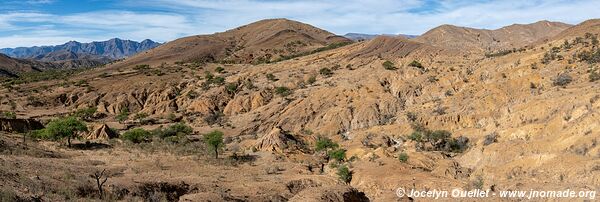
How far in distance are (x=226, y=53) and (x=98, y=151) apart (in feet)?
244

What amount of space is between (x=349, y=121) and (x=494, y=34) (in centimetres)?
6134

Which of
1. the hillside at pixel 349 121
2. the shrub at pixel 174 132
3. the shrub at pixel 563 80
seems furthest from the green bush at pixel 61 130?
the shrub at pixel 563 80

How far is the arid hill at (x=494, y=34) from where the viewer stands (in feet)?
264

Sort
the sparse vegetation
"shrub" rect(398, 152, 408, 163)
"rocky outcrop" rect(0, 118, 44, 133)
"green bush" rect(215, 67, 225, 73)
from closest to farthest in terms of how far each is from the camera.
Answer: "shrub" rect(398, 152, 408, 163) → the sparse vegetation → "rocky outcrop" rect(0, 118, 44, 133) → "green bush" rect(215, 67, 225, 73)

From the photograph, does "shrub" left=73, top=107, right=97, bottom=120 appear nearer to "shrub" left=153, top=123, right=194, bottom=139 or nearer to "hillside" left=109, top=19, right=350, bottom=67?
"shrub" left=153, top=123, right=194, bottom=139

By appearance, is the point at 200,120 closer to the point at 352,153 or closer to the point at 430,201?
the point at 352,153

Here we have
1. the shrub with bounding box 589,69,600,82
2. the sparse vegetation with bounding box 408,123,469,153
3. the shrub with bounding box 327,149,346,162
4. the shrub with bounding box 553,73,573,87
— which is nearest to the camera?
the shrub with bounding box 327,149,346,162

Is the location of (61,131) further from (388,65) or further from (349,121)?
(388,65)

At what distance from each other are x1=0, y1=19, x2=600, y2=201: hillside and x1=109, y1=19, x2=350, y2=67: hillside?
22.6 meters

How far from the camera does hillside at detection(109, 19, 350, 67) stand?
3784 inches

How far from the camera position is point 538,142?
23.6 metres

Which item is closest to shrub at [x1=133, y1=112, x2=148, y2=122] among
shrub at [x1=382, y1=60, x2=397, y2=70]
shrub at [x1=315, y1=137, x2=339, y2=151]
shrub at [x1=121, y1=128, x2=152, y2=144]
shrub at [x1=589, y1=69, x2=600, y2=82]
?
shrub at [x1=121, y1=128, x2=152, y2=144]

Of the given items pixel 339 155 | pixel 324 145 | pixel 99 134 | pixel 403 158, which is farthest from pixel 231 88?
pixel 403 158

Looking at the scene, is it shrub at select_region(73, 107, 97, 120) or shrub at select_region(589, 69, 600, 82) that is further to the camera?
shrub at select_region(73, 107, 97, 120)
